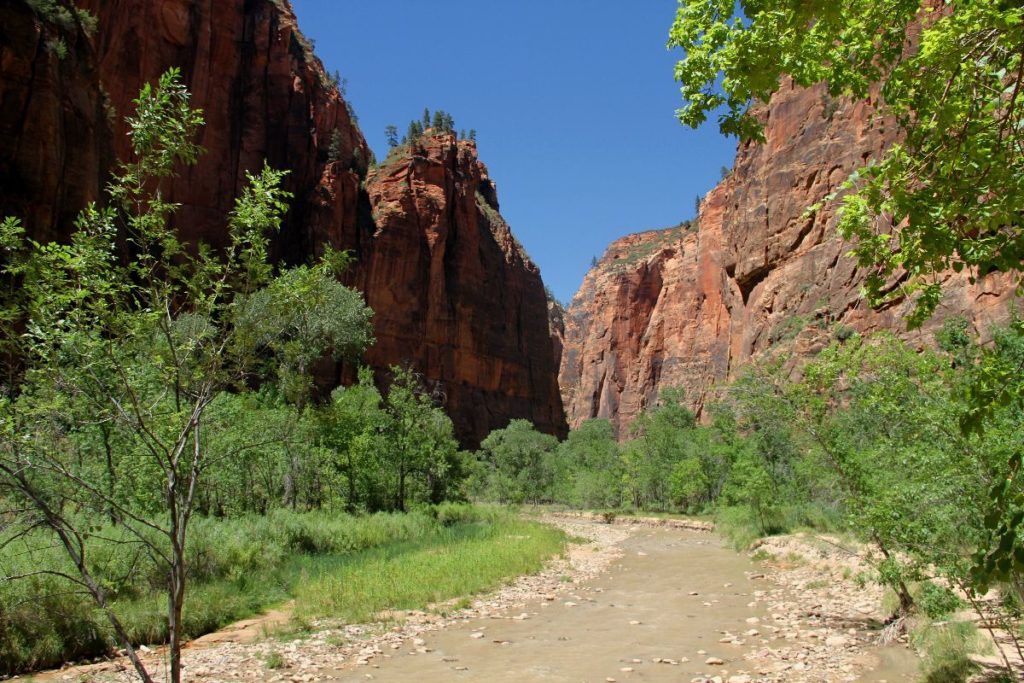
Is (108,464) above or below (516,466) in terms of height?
above

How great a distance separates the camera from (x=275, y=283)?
19.0 feet

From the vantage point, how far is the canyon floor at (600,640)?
9.13m

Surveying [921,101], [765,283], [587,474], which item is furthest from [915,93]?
[765,283]

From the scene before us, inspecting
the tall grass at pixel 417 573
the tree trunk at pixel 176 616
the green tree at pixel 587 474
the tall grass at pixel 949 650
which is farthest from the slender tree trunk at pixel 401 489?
the green tree at pixel 587 474

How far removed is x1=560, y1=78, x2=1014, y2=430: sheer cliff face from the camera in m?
41.0

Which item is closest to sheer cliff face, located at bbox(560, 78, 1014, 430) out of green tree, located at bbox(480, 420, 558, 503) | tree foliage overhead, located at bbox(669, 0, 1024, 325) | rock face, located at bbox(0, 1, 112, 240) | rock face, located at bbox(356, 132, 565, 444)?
tree foliage overhead, located at bbox(669, 0, 1024, 325)

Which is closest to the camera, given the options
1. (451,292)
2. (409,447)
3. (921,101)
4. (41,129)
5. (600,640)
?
(921,101)

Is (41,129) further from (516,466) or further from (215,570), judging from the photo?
(516,466)

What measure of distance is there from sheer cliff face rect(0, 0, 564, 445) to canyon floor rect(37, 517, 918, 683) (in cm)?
2581

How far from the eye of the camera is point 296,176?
63.1 metres

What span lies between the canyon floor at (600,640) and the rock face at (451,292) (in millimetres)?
51650

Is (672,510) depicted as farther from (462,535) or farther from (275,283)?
(275,283)

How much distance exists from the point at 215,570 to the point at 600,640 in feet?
29.3

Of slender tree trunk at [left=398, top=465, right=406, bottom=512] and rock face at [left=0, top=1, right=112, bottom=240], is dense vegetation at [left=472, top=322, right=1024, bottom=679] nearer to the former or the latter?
slender tree trunk at [left=398, top=465, right=406, bottom=512]
